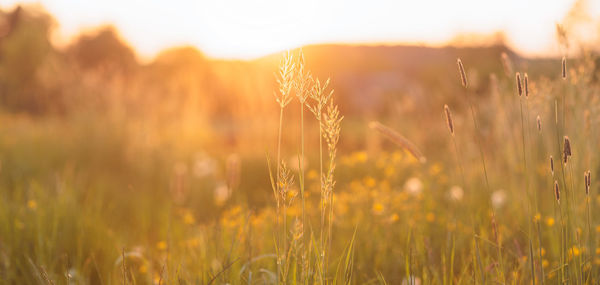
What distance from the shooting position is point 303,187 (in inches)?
39.2

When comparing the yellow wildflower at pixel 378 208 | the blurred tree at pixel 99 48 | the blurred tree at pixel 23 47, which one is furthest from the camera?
the blurred tree at pixel 99 48

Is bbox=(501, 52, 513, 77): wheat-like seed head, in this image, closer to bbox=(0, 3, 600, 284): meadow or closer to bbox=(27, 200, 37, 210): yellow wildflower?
bbox=(0, 3, 600, 284): meadow

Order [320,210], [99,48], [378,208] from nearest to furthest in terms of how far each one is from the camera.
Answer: [378,208] → [320,210] → [99,48]

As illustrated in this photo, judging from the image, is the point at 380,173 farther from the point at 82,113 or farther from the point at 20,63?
the point at 20,63

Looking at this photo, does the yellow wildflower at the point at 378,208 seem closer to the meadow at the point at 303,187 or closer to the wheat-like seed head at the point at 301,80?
the meadow at the point at 303,187

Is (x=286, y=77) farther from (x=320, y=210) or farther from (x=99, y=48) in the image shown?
(x=99, y=48)

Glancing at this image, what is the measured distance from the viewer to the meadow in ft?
4.30

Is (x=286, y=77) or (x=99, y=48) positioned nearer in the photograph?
(x=286, y=77)

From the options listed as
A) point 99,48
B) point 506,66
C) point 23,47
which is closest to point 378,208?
point 506,66

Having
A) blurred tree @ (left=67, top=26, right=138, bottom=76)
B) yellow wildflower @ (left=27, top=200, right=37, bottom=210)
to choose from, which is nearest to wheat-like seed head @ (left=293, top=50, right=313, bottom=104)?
yellow wildflower @ (left=27, top=200, right=37, bottom=210)

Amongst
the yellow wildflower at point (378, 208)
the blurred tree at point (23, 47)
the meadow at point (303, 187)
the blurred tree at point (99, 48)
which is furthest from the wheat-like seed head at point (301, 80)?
the blurred tree at point (99, 48)

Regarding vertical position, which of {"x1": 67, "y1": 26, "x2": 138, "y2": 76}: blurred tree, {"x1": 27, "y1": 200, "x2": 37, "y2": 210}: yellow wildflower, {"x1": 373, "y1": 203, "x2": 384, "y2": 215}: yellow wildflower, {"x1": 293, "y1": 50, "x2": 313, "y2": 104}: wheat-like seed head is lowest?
{"x1": 373, "y1": 203, "x2": 384, "y2": 215}: yellow wildflower

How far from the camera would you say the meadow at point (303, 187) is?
1310 mm

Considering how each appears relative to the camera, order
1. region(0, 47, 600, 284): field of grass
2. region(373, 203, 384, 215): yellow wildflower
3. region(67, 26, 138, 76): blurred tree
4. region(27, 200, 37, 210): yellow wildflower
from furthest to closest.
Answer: region(67, 26, 138, 76): blurred tree → region(373, 203, 384, 215): yellow wildflower → region(27, 200, 37, 210): yellow wildflower → region(0, 47, 600, 284): field of grass
